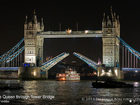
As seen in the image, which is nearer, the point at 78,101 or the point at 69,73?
the point at 78,101

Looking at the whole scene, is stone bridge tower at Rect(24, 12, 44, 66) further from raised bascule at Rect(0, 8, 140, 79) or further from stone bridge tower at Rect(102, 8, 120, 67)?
stone bridge tower at Rect(102, 8, 120, 67)

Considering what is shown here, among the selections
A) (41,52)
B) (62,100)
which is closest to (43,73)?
(41,52)

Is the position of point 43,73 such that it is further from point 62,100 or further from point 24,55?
point 62,100

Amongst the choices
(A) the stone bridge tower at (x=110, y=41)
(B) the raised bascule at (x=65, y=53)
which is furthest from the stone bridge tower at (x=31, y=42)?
(A) the stone bridge tower at (x=110, y=41)

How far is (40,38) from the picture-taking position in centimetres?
6950

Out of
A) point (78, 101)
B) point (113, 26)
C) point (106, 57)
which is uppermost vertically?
point (113, 26)

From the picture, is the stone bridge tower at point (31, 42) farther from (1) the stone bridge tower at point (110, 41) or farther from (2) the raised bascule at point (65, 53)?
(1) the stone bridge tower at point (110, 41)

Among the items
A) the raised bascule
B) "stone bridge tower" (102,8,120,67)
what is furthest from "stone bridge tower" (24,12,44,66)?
"stone bridge tower" (102,8,120,67)

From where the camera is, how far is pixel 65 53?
6725 cm

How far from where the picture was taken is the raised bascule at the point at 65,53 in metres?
65.4

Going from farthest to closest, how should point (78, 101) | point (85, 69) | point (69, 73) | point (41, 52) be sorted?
point (85, 69)
point (69, 73)
point (41, 52)
point (78, 101)

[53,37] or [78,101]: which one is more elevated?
[53,37]

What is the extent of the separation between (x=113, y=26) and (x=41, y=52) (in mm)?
12680

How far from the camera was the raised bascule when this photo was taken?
65438 mm
